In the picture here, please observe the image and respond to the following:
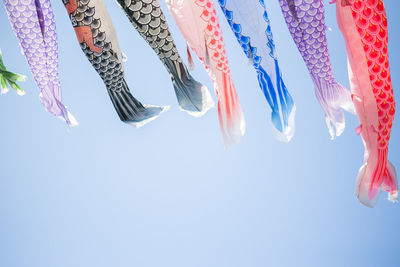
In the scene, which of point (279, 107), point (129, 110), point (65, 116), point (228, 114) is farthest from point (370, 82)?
point (65, 116)

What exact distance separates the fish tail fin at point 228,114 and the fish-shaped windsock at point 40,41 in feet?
1.54

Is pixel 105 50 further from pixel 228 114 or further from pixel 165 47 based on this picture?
pixel 228 114

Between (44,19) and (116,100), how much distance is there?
11.6 inches

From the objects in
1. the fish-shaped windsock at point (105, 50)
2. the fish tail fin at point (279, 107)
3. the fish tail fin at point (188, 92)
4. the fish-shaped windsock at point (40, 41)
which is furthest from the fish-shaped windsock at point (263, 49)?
the fish-shaped windsock at point (40, 41)

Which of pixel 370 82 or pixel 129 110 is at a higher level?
pixel 129 110

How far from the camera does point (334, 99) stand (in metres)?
1.43

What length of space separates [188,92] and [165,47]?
0.14m

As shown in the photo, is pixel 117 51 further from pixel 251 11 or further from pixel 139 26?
pixel 251 11

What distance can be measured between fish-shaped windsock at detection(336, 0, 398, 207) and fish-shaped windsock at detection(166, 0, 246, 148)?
0.31 metres

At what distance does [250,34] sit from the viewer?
139 cm

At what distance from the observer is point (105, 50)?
1404 mm

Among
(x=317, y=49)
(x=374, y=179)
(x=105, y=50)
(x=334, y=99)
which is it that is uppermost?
(x=105, y=50)

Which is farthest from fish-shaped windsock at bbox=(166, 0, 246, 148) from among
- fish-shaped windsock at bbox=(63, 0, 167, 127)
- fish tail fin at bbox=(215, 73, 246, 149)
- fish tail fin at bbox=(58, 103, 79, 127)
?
fish tail fin at bbox=(58, 103, 79, 127)

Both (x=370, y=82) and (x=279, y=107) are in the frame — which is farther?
(x=279, y=107)
